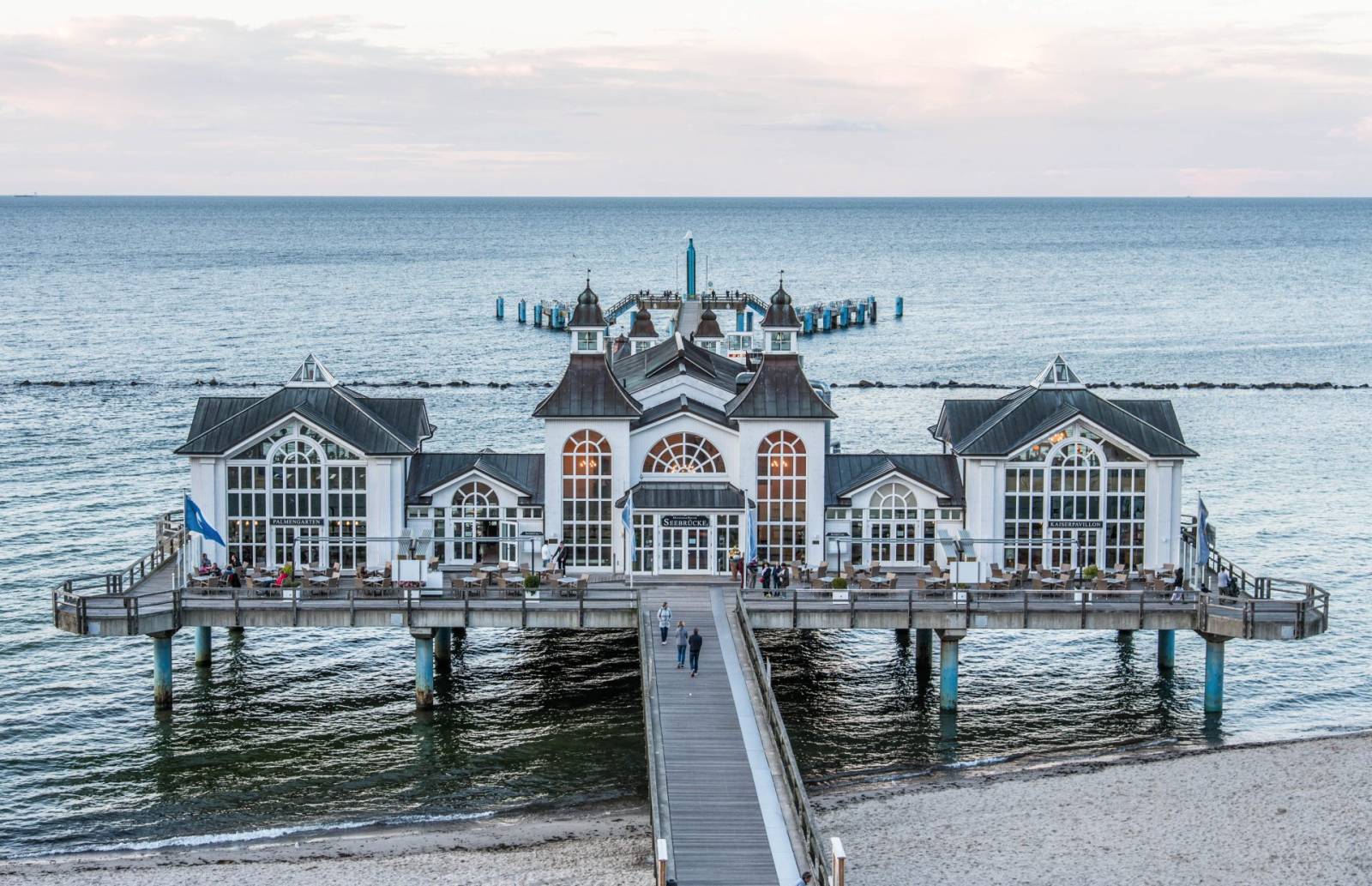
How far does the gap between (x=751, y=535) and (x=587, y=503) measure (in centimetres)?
522

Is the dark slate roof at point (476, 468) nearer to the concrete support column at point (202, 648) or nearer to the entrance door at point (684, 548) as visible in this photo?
the entrance door at point (684, 548)

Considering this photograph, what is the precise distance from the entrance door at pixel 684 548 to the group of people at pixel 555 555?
118 inches

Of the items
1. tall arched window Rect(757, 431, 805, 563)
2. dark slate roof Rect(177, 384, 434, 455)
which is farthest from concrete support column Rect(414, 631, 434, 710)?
tall arched window Rect(757, 431, 805, 563)

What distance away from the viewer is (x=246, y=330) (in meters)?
149

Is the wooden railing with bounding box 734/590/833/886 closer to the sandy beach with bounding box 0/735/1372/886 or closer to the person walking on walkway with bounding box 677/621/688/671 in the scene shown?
the person walking on walkway with bounding box 677/621/688/671

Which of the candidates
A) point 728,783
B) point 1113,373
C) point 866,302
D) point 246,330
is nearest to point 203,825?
point 728,783

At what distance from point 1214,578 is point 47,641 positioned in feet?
116

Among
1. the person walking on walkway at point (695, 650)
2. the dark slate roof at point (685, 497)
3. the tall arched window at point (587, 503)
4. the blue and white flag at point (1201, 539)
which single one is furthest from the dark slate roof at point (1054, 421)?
the person walking on walkway at point (695, 650)

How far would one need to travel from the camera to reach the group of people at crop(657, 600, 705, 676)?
137ft

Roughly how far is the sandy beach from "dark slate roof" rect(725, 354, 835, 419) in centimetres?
1198

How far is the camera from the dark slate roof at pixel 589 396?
5044 cm

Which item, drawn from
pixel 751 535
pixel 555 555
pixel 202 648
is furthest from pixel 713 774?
pixel 202 648

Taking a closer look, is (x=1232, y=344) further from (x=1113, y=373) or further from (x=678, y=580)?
(x=678, y=580)

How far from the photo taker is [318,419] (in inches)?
1953
